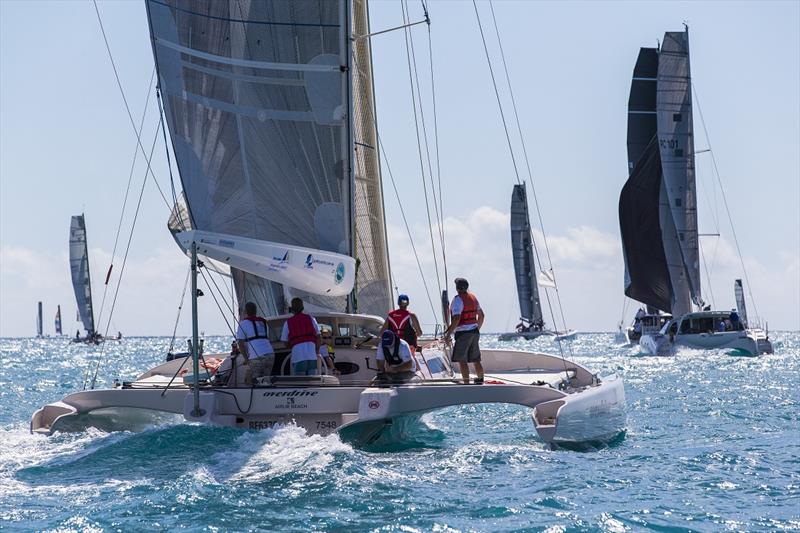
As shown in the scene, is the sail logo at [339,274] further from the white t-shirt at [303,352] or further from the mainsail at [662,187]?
the mainsail at [662,187]

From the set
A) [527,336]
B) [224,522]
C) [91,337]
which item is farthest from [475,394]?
[91,337]

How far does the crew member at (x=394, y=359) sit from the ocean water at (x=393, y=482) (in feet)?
2.42

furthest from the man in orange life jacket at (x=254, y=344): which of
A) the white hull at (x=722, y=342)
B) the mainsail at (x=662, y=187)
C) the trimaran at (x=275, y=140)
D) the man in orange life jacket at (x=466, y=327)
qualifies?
the mainsail at (x=662, y=187)

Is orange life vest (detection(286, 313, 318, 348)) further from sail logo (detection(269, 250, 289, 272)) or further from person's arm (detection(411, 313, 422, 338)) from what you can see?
person's arm (detection(411, 313, 422, 338))

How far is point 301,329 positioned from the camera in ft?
39.2

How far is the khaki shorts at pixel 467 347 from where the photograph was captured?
40.4ft

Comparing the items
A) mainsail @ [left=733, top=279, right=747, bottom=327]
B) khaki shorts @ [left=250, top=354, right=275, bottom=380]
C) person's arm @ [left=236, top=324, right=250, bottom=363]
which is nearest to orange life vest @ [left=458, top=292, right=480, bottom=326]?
khaki shorts @ [left=250, top=354, right=275, bottom=380]

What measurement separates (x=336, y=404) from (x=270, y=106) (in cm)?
463

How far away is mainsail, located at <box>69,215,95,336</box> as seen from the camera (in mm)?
65125

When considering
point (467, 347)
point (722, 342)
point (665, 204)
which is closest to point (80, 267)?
point (665, 204)

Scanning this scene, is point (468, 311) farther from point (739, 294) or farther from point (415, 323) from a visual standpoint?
point (739, 294)

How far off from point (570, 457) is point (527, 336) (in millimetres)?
64124

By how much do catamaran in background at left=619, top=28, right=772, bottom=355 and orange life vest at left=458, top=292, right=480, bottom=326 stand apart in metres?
29.8

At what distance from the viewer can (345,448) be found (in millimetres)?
10375
